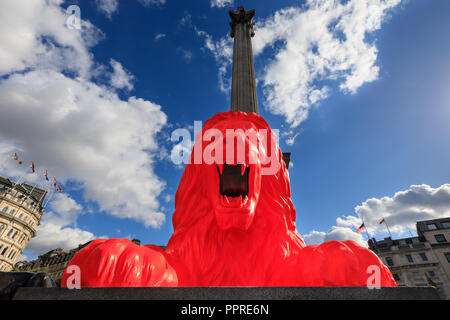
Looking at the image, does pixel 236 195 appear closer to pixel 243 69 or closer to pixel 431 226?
pixel 243 69

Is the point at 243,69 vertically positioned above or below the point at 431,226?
below

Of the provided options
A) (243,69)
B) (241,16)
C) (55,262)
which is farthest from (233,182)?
(55,262)

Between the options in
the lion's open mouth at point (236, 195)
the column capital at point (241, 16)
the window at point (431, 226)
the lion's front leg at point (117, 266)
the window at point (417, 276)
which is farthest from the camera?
the window at point (431, 226)

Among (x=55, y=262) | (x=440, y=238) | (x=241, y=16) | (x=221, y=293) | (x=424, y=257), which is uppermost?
(x=241, y=16)

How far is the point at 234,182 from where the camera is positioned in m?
2.06

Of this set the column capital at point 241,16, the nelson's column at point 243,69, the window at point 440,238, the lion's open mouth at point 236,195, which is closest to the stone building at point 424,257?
the window at point 440,238

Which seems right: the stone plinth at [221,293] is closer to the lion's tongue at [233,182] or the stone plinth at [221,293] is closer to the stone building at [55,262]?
the lion's tongue at [233,182]

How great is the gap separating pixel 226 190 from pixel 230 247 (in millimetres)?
570

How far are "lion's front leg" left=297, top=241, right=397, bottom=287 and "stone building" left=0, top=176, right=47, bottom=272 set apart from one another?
42.8m

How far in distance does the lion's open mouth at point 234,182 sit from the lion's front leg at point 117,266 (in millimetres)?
744

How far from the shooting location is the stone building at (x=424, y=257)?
76.0 feet

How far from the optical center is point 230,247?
2.19m

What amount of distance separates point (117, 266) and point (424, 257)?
32576mm

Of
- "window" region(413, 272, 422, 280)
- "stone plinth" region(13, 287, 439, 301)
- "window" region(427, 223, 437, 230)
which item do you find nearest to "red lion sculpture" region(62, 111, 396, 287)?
"stone plinth" region(13, 287, 439, 301)
